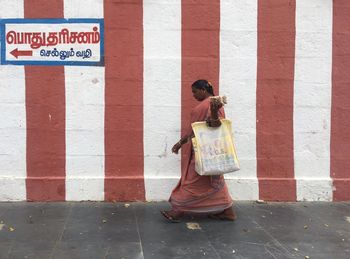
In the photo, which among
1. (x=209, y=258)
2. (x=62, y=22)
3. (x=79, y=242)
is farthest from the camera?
(x=62, y=22)

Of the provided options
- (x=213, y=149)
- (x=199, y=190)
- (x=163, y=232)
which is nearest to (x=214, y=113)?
(x=213, y=149)

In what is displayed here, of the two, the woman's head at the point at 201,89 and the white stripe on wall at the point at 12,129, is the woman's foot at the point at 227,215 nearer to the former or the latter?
the woman's head at the point at 201,89

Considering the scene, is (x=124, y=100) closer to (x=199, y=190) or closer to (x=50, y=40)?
(x=50, y=40)

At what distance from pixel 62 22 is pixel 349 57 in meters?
3.71

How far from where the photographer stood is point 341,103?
20.6 feet

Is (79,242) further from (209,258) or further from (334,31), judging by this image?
(334,31)

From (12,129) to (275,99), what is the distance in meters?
3.38

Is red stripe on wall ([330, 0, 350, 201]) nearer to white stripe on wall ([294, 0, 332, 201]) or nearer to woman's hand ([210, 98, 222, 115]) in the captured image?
white stripe on wall ([294, 0, 332, 201])

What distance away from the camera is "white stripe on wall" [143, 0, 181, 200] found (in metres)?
6.06

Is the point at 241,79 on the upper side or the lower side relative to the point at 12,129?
upper

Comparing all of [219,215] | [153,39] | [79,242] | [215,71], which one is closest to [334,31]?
[215,71]

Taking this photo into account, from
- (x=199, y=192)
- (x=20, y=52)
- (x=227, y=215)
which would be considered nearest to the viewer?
(x=199, y=192)

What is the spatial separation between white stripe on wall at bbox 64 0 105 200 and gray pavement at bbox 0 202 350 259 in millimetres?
256

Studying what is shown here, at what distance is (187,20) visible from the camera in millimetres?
6074
